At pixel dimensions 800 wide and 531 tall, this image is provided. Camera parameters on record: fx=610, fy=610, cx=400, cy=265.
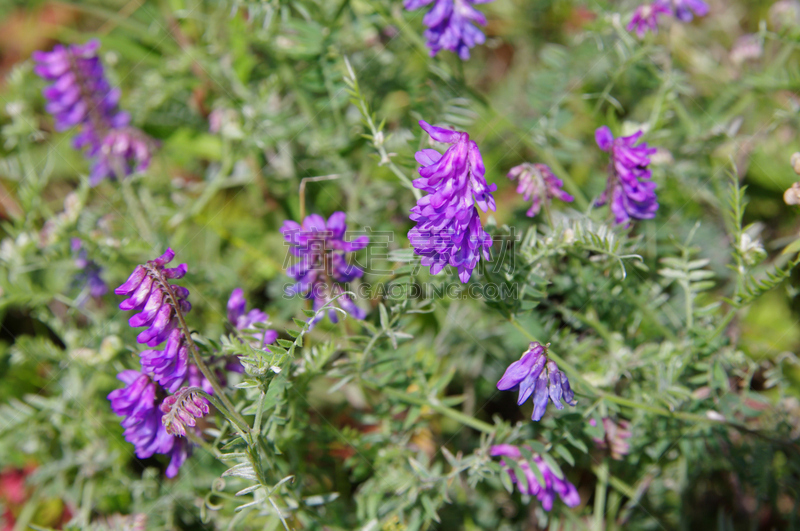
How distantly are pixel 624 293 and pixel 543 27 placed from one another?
7.62 ft

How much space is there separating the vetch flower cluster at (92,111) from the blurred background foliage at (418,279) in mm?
143

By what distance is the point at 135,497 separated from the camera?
236 centimetres

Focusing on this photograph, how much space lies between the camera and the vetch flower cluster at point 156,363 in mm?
1582

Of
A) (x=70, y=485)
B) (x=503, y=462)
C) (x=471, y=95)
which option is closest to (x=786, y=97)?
(x=471, y=95)

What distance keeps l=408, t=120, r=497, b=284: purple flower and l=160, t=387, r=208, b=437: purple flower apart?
2.20 ft

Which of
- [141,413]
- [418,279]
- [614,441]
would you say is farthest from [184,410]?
[614,441]

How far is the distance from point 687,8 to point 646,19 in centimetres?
29

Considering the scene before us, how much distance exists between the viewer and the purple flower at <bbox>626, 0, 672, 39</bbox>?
239 cm

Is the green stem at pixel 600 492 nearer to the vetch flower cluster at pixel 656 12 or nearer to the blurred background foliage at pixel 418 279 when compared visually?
the blurred background foliage at pixel 418 279

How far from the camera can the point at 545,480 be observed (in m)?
1.94

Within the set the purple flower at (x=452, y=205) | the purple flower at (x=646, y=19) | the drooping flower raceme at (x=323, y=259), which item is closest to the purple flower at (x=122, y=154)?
the drooping flower raceme at (x=323, y=259)

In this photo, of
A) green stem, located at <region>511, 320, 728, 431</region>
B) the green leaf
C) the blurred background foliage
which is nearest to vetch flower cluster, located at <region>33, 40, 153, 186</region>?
the blurred background foliage

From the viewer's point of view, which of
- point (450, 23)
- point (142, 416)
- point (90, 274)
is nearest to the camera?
point (142, 416)

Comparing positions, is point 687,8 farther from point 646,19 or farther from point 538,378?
point 538,378
